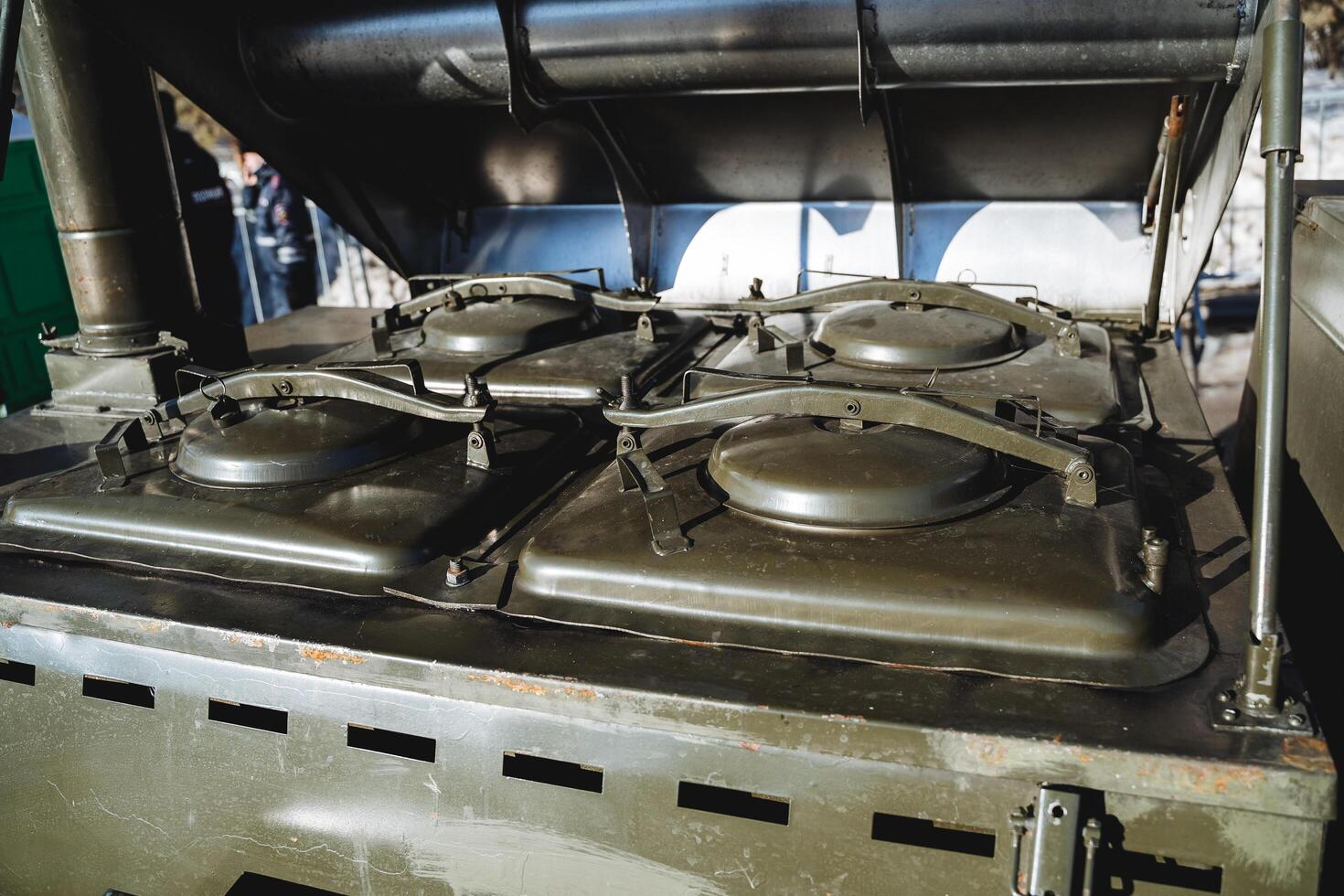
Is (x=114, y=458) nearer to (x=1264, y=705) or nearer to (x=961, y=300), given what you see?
(x=961, y=300)

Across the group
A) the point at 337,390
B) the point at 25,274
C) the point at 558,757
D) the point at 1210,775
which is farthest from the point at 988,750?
the point at 25,274

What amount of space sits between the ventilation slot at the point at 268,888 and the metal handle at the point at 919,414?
1.05 m

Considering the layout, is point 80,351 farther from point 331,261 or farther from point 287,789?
point 331,261

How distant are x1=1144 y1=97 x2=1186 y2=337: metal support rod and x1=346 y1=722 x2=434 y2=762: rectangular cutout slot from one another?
222cm

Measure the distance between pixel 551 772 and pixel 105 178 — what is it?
6.13ft

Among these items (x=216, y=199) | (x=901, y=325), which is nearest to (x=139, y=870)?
(x=901, y=325)

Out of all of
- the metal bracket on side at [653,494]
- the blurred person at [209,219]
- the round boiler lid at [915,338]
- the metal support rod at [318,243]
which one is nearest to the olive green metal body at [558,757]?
the metal bracket on side at [653,494]

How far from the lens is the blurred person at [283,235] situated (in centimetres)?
710

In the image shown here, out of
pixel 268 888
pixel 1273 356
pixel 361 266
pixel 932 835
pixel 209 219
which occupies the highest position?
pixel 209 219

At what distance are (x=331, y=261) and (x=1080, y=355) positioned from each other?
23.7 ft

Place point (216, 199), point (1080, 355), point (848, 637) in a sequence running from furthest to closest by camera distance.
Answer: point (216, 199) → point (1080, 355) → point (848, 637)

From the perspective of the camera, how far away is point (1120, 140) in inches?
110

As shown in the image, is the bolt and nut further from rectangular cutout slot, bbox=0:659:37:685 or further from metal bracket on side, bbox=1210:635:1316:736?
metal bracket on side, bbox=1210:635:1316:736

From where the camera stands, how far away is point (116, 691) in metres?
1.77
